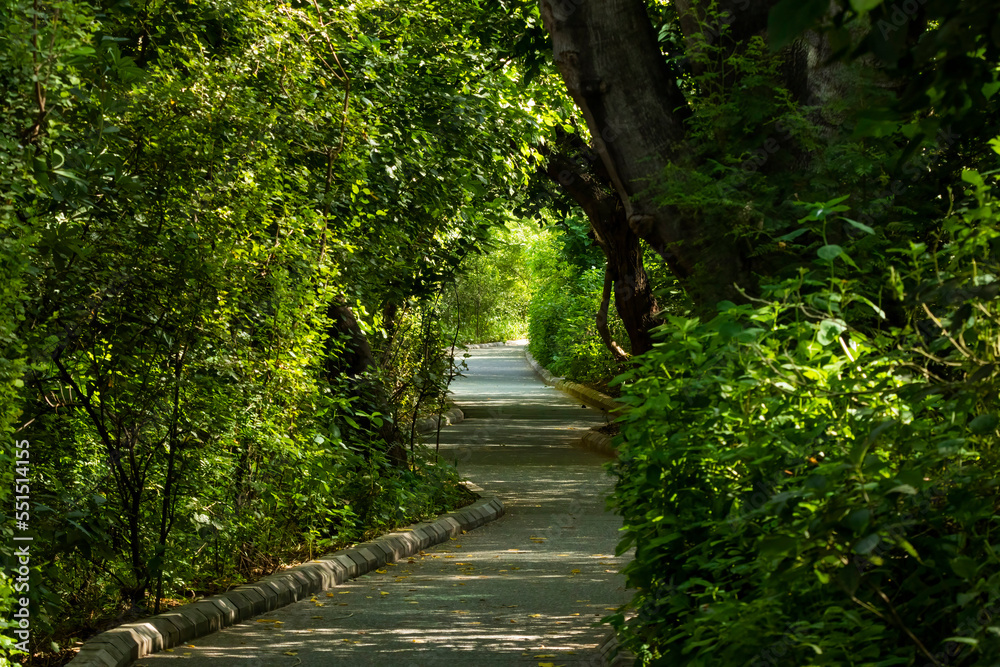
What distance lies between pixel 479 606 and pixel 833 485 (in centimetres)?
518

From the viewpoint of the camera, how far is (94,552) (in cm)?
620

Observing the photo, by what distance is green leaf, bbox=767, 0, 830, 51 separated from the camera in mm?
1940

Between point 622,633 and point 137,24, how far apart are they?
606 centimetres

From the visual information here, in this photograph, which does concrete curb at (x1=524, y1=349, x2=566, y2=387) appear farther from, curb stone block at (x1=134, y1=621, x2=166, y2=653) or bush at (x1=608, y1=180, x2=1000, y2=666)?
bush at (x1=608, y1=180, x2=1000, y2=666)

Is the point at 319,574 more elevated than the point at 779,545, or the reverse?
the point at 779,545

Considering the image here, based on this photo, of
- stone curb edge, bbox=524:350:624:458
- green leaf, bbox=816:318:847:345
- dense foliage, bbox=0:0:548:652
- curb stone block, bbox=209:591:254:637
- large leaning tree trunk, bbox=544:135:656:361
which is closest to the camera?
green leaf, bbox=816:318:847:345

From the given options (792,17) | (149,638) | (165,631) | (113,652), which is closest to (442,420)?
(165,631)

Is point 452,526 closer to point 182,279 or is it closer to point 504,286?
point 182,279

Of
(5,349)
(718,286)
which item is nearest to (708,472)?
(718,286)

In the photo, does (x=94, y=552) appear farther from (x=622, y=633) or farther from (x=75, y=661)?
(x=622, y=633)

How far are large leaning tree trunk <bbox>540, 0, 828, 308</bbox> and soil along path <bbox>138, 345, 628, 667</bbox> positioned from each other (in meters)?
1.75

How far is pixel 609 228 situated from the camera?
17266mm

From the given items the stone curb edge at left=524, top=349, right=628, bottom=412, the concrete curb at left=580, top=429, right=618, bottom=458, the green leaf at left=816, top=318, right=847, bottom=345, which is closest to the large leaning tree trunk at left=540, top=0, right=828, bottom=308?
the green leaf at left=816, top=318, right=847, bottom=345

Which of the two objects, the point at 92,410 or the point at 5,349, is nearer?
the point at 5,349
